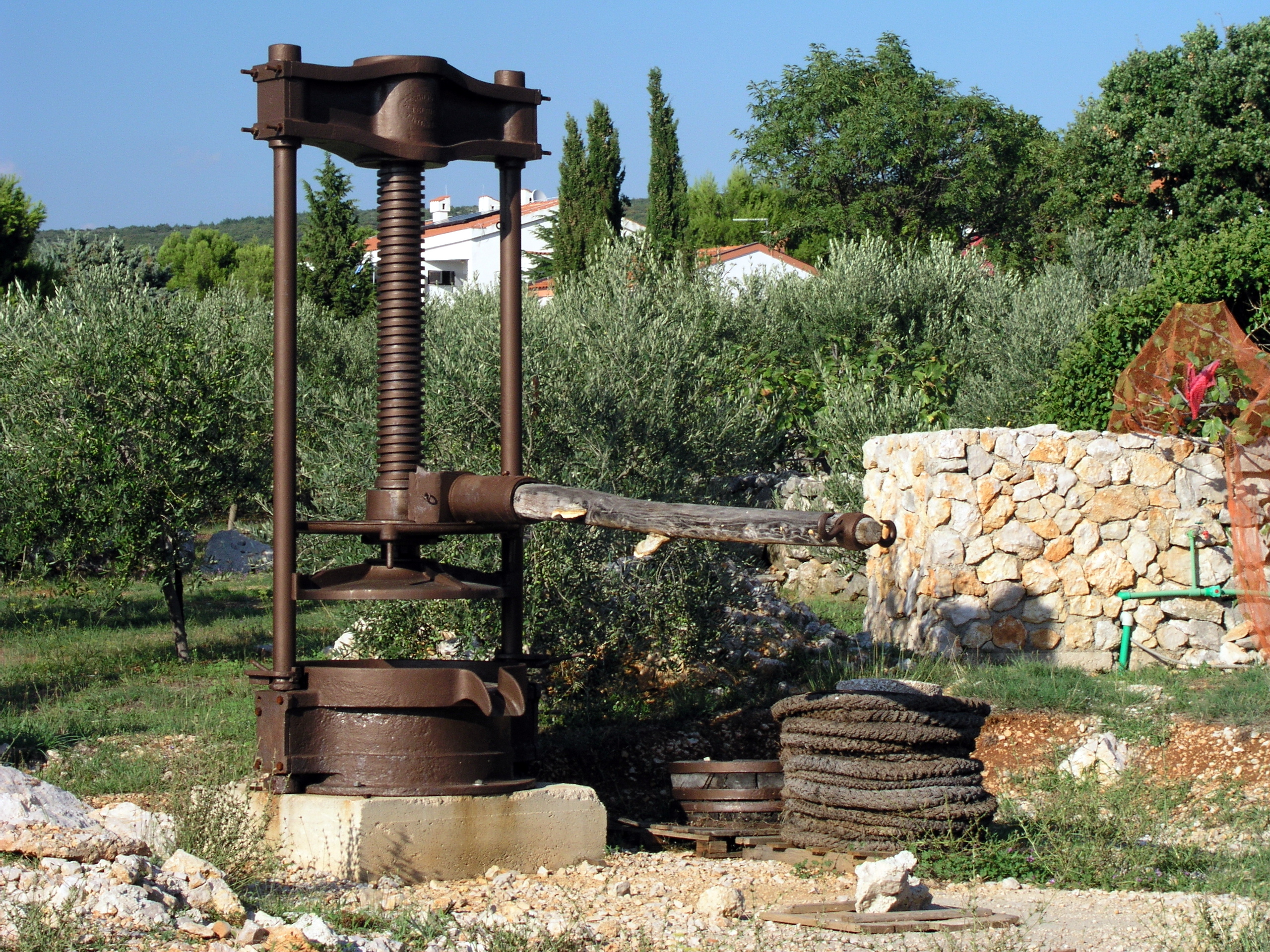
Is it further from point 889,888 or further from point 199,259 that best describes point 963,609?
point 199,259

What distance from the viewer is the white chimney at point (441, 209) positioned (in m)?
62.3

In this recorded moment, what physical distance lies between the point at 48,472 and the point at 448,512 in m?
7.01

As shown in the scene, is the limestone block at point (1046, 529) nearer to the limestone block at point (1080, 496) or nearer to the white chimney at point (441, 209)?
the limestone block at point (1080, 496)

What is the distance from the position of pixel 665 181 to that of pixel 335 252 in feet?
36.1

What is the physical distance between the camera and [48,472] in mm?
11164

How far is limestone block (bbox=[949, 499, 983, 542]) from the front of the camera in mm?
10547

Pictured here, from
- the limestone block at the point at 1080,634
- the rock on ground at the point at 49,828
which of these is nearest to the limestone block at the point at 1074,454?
the limestone block at the point at 1080,634

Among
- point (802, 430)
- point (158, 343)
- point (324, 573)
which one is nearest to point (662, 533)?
point (324, 573)

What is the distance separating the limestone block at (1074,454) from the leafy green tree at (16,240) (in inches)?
851

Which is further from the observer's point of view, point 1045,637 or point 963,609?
point 963,609

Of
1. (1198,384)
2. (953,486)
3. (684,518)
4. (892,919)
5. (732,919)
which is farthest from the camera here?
(953,486)

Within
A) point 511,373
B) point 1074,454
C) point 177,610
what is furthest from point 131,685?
point 1074,454

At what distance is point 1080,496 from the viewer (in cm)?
1038

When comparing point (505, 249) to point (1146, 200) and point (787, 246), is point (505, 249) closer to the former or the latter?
point (1146, 200)
